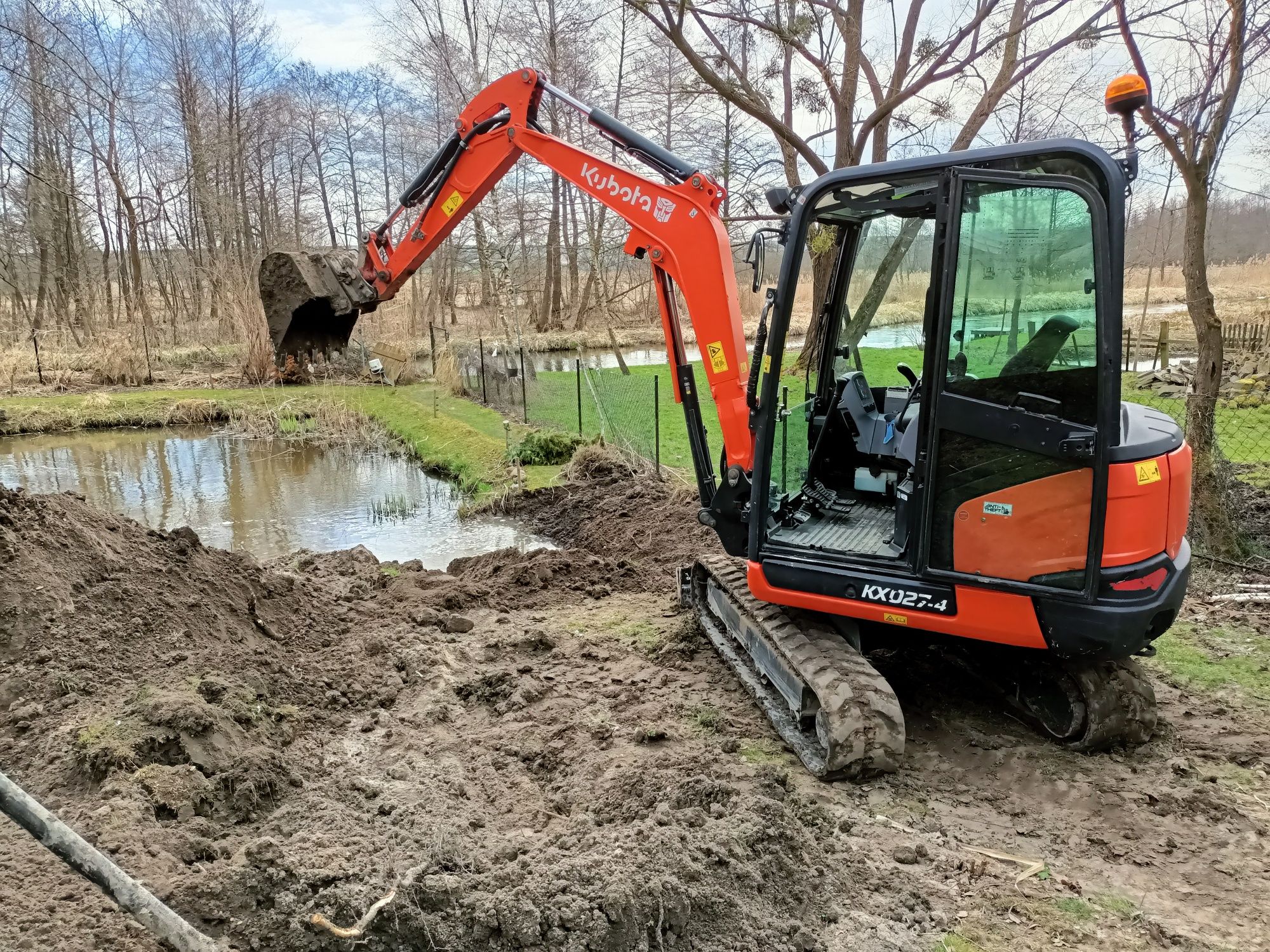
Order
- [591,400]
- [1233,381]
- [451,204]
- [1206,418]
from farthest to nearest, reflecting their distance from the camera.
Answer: [591,400], [1233,381], [451,204], [1206,418]

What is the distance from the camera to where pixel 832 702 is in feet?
12.1

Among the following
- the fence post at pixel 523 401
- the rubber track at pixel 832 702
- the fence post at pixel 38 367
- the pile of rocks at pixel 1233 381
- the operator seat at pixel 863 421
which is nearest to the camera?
the rubber track at pixel 832 702

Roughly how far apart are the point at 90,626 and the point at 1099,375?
4971 millimetres

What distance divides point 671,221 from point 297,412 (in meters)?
11.8

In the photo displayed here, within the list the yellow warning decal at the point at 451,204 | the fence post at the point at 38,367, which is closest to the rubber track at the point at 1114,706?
the yellow warning decal at the point at 451,204

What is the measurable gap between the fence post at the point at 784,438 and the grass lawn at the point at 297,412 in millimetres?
7127

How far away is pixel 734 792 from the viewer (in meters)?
3.39

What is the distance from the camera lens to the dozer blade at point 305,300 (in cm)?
1709

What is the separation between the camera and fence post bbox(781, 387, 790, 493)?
182 inches

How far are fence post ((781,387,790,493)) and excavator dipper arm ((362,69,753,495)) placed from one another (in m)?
0.17

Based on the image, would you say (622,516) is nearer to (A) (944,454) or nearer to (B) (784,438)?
(B) (784,438)

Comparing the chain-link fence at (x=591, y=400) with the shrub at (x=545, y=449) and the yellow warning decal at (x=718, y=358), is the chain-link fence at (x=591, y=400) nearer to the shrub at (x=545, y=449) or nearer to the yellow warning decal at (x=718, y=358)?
the shrub at (x=545, y=449)

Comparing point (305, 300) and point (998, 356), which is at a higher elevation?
point (305, 300)

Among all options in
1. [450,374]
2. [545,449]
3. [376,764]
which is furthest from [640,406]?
[376,764]
